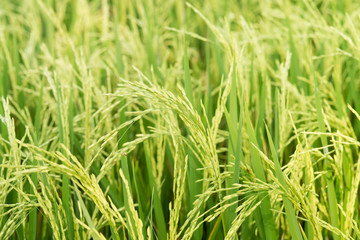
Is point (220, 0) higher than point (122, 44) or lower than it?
higher

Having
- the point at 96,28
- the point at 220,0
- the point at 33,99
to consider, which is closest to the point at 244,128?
the point at 33,99

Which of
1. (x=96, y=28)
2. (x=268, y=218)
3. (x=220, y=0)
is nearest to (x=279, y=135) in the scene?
(x=268, y=218)

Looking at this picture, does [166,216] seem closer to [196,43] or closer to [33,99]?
[33,99]

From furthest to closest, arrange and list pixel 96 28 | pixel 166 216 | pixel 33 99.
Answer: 1. pixel 96 28
2. pixel 33 99
3. pixel 166 216

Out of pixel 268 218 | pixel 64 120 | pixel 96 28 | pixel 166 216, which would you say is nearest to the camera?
pixel 268 218

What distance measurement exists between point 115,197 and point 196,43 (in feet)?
3.99

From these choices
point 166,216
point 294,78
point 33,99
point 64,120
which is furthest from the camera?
point 33,99

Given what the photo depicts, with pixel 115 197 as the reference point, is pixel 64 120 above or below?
above

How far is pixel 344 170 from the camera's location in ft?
3.67

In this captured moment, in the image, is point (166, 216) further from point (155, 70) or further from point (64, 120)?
point (155, 70)

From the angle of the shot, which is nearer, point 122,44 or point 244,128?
point 244,128

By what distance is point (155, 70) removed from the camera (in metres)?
1.47

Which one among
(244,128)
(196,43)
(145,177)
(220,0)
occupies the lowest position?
(145,177)

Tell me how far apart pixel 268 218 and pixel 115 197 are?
0.39m
